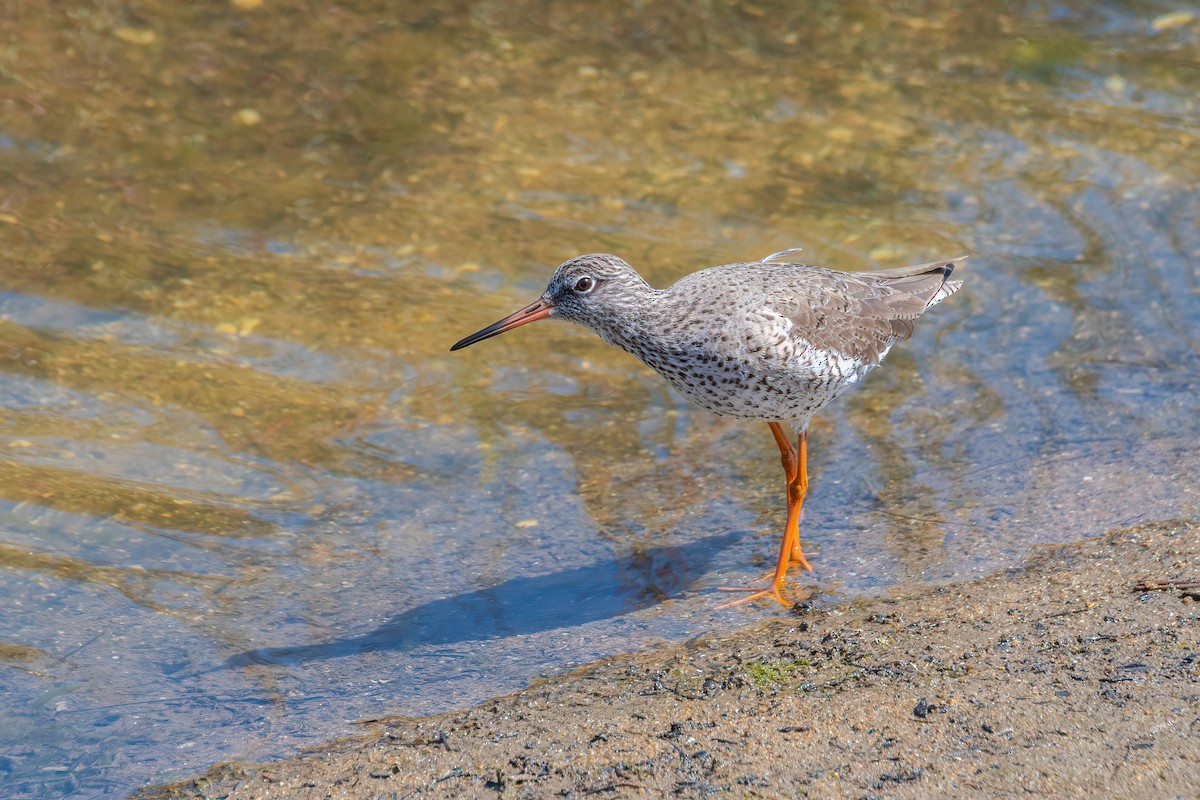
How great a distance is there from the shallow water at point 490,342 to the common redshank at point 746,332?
2.53 feet

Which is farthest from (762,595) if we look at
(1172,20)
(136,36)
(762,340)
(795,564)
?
(1172,20)

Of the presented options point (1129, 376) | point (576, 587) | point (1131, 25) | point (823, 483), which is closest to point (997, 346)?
point (1129, 376)

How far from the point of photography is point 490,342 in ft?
26.4

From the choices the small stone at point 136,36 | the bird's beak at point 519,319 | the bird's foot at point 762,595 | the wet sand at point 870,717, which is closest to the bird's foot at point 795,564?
the bird's foot at point 762,595

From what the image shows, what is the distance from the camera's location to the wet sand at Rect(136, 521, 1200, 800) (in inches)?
157

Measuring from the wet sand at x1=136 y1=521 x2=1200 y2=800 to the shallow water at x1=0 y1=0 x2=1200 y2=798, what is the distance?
339mm

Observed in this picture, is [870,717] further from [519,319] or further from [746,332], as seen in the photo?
[519,319]

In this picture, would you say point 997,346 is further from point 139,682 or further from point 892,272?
point 139,682

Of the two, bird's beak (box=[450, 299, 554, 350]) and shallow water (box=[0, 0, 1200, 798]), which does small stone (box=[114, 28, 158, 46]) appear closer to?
shallow water (box=[0, 0, 1200, 798])

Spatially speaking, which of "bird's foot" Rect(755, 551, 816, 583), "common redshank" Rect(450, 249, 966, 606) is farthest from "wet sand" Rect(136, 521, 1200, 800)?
"common redshank" Rect(450, 249, 966, 606)

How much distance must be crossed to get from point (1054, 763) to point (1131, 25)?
29.4 feet

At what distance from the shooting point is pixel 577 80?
33.3ft

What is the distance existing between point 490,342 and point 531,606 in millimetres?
2679

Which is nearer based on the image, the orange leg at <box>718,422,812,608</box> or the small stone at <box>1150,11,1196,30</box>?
the orange leg at <box>718,422,812,608</box>
